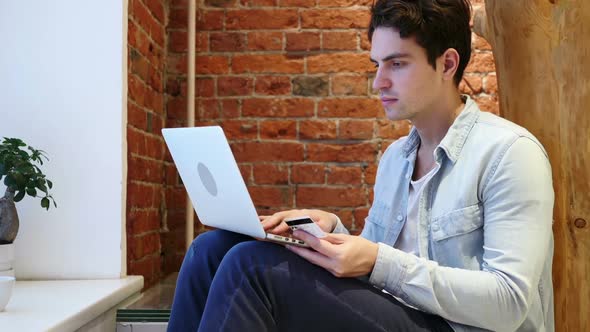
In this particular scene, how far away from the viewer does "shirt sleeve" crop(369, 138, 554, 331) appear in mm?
1166

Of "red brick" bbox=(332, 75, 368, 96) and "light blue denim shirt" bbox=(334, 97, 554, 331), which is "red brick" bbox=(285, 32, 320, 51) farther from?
"light blue denim shirt" bbox=(334, 97, 554, 331)

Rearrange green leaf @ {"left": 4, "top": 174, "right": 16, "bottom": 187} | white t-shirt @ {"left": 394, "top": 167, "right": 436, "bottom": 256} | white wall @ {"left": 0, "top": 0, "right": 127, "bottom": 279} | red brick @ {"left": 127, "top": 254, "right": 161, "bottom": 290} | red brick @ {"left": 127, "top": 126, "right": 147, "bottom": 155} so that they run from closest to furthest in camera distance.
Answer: white t-shirt @ {"left": 394, "top": 167, "right": 436, "bottom": 256}
green leaf @ {"left": 4, "top": 174, "right": 16, "bottom": 187}
white wall @ {"left": 0, "top": 0, "right": 127, "bottom": 279}
red brick @ {"left": 127, "top": 126, "right": 147, "bottom": 155}
red brick @ {"left": 127, "top": 254, "right": 161, "bottom": 290}

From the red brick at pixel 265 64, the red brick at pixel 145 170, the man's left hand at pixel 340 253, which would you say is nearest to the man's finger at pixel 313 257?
the man's left hand at pixel 340 253

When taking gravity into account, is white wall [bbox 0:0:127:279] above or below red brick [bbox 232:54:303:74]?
Answer: below

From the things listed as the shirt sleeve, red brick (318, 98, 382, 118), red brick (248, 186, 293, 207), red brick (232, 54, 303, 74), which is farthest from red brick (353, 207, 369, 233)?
the shirt sleeve

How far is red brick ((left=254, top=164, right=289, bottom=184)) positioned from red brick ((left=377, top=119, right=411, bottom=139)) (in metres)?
0.41

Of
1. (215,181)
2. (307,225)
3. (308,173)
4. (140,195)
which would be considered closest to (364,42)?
(308,173)

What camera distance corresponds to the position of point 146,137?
241 centimetres

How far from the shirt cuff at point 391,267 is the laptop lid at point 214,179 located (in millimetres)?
216

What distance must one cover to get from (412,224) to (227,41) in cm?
154

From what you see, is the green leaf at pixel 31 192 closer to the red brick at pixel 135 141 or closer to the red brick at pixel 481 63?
the red brick at pixel 135 141

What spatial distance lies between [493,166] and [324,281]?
380 millimetres

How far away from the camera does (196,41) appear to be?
2.73 meters

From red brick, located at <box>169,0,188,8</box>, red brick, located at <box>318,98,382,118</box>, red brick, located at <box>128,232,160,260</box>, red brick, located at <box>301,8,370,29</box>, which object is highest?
red brick, located at <box>169,0,188,8</box>
